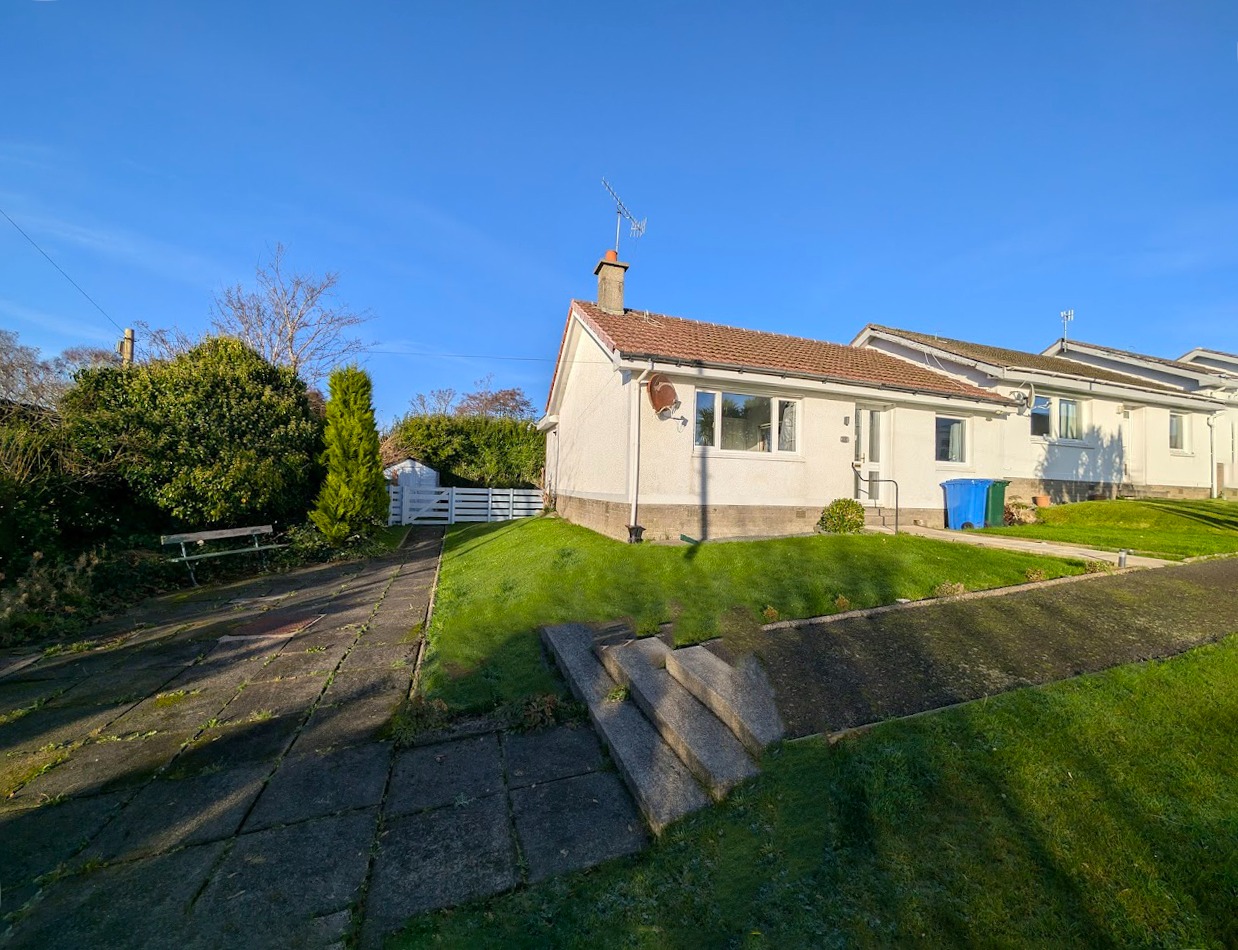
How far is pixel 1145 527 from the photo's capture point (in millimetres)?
11438

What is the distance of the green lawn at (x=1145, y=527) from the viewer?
881 cm

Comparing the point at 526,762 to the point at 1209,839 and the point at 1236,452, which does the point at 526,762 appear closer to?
the point at 1209,839

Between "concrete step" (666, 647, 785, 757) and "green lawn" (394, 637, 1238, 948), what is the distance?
213 millimetres

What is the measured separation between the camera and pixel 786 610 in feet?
18.8

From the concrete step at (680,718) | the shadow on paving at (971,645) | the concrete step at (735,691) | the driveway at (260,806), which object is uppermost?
the shadow on paving at (971,645)

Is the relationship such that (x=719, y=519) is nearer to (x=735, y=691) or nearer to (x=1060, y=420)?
(x=735, y=691)

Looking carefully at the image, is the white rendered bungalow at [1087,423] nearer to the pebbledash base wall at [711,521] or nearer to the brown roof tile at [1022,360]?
the brown roof tile at [1022,360]

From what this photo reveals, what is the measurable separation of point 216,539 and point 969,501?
51.5 feet

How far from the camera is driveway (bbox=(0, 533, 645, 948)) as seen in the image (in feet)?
8.08

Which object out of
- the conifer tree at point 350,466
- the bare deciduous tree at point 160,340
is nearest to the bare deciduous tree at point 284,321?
the bare deciduous tree at point 160,340

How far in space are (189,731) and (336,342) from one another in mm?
23388

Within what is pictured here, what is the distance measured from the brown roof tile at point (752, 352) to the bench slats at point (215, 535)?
791 cm

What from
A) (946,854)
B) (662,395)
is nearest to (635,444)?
(662,395)

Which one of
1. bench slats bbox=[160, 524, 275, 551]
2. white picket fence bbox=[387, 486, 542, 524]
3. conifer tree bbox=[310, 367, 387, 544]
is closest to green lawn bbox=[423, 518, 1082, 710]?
conifer tree bbox=[310, 367, 387, 544]
